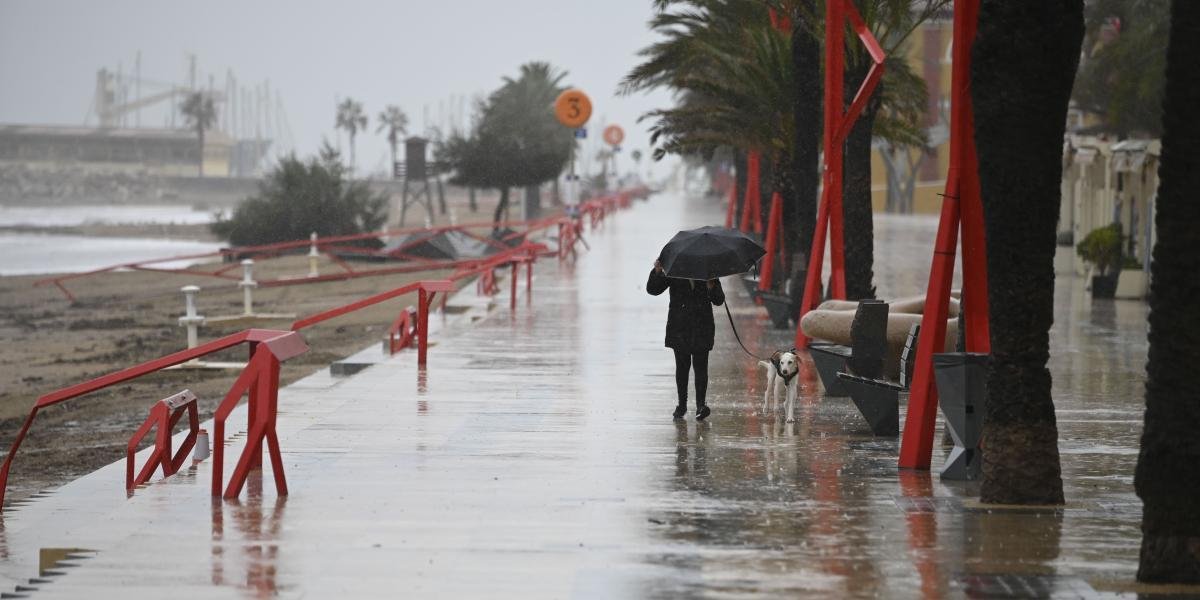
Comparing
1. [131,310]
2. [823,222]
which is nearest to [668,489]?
[823,222]

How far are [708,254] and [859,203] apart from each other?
7764 millimetres

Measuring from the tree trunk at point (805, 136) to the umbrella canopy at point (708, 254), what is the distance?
907 cm

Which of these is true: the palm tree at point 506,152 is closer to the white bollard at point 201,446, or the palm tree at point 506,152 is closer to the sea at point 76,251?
the sea at point 76,251

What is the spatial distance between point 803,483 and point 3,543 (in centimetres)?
488

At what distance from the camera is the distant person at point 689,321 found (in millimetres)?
12773

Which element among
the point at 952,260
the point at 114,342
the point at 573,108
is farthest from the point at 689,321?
the point at 573,108

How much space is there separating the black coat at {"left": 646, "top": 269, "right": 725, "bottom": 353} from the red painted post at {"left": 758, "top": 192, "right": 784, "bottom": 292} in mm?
12724

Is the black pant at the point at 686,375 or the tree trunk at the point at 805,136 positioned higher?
the tree trunk at the point at 805,136

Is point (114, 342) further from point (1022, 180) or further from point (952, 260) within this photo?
point (1022, 180)

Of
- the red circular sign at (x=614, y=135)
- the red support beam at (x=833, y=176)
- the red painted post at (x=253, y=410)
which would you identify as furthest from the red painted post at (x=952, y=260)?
the red circular sign at (x=614, y=135)

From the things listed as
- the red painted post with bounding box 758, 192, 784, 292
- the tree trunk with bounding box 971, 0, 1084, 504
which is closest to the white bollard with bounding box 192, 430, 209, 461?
the tree trunk with bounding box 971, 0, 1084, 504

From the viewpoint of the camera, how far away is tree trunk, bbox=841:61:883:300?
19.7 m

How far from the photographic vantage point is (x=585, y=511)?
908 centimetres

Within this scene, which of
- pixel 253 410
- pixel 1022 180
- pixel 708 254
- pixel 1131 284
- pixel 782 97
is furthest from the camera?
pixel 1131 284
